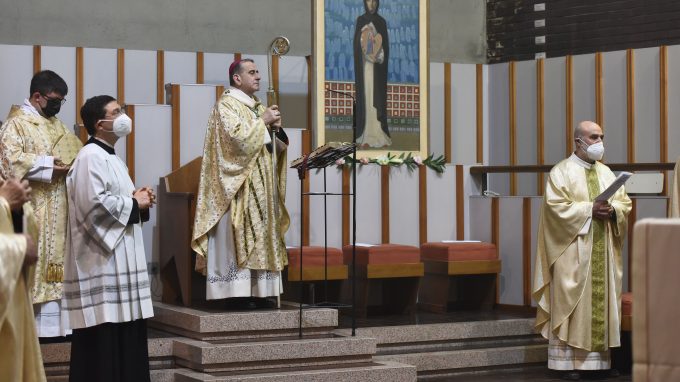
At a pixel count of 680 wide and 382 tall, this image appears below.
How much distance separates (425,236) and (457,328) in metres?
1.49

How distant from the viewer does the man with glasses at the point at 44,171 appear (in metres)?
6.38

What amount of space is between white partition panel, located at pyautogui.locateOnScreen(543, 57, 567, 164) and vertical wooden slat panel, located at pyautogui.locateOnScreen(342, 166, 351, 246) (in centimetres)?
172

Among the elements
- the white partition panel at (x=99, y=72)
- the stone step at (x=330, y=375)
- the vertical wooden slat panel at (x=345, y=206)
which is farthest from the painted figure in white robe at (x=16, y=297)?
the vertical wooden slat panel at (x=345, y=206)

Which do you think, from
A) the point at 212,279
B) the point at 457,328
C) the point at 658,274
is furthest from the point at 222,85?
the point at 658,274

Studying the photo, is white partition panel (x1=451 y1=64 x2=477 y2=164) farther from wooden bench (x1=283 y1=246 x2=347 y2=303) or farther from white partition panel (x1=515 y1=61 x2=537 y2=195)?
wooden bench (x1=283 y1=246 x2=347 y2=303)

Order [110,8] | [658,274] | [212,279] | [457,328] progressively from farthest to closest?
[110,8], [457,328], [212,279], [658,274]

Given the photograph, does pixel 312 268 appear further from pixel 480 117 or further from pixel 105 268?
pixel 480 117

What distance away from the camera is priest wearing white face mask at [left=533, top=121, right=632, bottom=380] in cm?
708

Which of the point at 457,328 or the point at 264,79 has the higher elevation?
the point at 264,79

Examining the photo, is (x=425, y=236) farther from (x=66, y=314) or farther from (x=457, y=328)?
(x=66, y=314)

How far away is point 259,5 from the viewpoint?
9320 millimetres

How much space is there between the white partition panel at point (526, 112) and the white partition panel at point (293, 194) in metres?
2.05

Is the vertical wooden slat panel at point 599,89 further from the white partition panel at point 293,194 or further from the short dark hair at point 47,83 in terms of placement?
the short dark hair at point 47,83

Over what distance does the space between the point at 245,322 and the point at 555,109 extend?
364 centimetres
